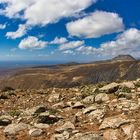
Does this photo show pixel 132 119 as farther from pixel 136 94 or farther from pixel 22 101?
pixel 22 101

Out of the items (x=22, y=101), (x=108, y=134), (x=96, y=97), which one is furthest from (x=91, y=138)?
(x=22, y=101)

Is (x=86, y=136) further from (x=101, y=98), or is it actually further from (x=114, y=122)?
(x=101, y=98)

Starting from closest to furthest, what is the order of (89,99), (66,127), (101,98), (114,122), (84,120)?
(114,122), (66,127), (84,120), (101,98), (89,99)

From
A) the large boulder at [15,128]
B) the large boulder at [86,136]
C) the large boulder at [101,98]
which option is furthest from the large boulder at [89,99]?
the large boulder at [86,136]

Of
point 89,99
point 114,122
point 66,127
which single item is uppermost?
point 89,99

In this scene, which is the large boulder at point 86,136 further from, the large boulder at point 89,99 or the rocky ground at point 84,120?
the large boulder at point 89,99

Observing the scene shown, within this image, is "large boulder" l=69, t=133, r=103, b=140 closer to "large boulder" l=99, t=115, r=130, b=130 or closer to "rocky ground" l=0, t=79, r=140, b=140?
"rocky ground" l=0, t=79, r=140, b=140

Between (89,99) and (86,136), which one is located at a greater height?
(89,99)

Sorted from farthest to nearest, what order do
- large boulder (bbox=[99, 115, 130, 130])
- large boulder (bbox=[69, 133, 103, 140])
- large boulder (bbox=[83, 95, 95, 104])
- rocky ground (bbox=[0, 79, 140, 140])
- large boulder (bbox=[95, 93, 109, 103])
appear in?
large boulder (bbox=[83, 95, 95, 104])
large boulder (bbox=[95, 93, 109, 103])
large boulder (bbox=[99, 115, 130, 130])
rocky ground (bbox=[0, 79, 140, 140])
large boulder (bbox=[69, 133, 103, 140])

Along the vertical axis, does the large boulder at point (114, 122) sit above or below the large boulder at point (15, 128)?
above

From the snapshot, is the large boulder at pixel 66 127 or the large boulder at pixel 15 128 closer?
the large boulder at pixel 66 127

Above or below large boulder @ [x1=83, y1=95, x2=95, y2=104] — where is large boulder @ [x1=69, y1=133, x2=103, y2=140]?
below

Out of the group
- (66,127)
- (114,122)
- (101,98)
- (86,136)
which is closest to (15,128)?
(66,127)

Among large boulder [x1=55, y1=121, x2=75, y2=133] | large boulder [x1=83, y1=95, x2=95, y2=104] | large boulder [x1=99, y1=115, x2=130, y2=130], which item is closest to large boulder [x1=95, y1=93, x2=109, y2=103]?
large boulder [x1=83, y1=95, x2=95, y2=104]
